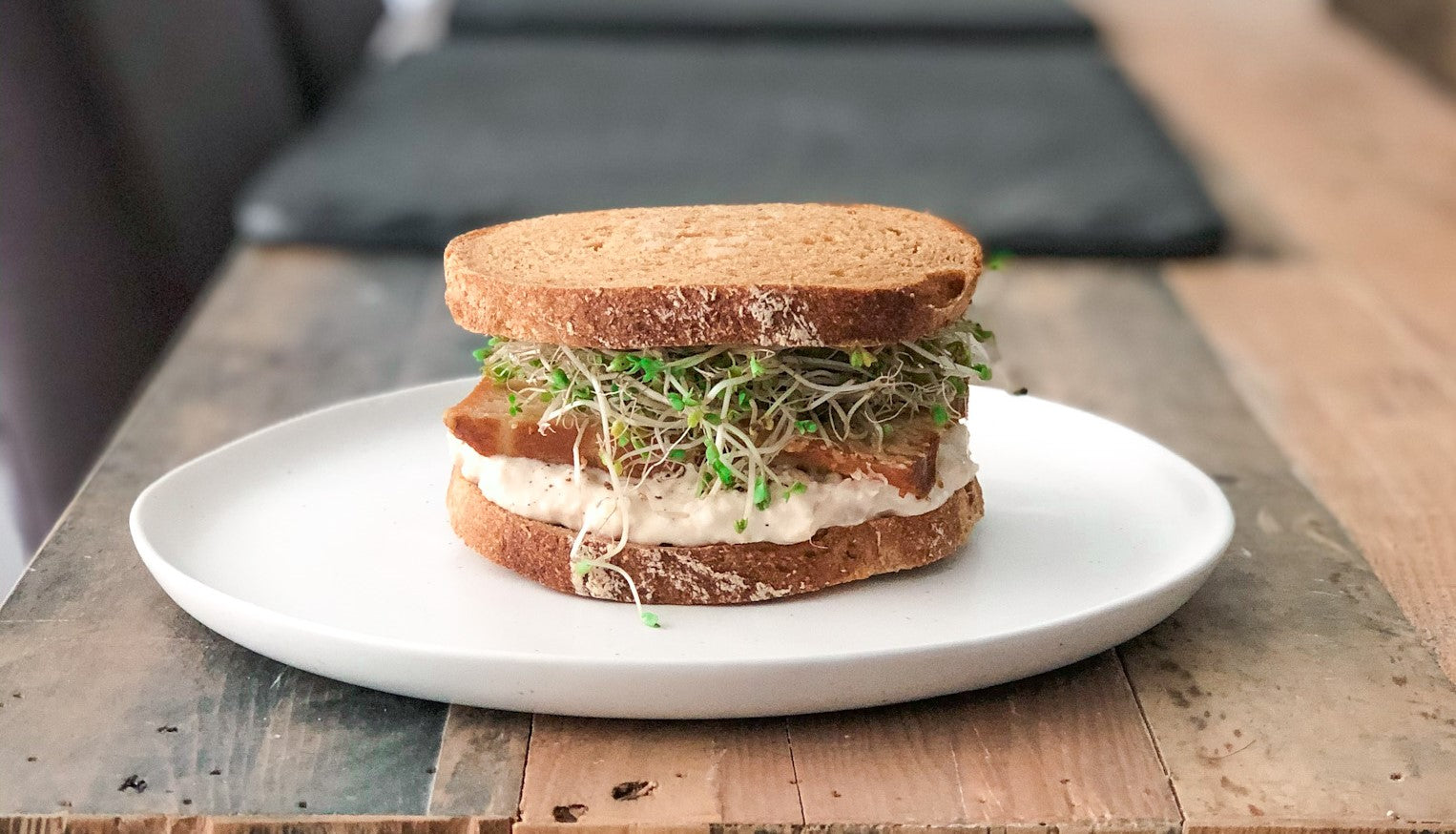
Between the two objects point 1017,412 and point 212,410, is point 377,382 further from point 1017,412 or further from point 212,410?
point 1017,412

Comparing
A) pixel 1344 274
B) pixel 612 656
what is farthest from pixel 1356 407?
pixel 612 656

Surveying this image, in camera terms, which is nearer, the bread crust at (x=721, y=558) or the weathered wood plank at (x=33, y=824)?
the weathered wood plank at (x=33, y=824)

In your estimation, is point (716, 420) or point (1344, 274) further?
point (1344, 274)

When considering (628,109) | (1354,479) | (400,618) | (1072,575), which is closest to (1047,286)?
(1354,479)

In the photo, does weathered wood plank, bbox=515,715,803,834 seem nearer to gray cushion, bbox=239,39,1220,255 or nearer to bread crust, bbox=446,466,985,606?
bread crust, bbox=446,466,985,606

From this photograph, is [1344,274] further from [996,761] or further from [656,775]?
[656,775]

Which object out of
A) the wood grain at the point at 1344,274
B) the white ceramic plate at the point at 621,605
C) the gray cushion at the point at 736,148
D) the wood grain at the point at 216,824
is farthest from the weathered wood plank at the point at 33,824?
the gray cushion at the point at 736,148

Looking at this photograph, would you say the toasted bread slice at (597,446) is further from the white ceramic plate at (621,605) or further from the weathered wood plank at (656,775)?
the weathered wood plank at (656,775)
